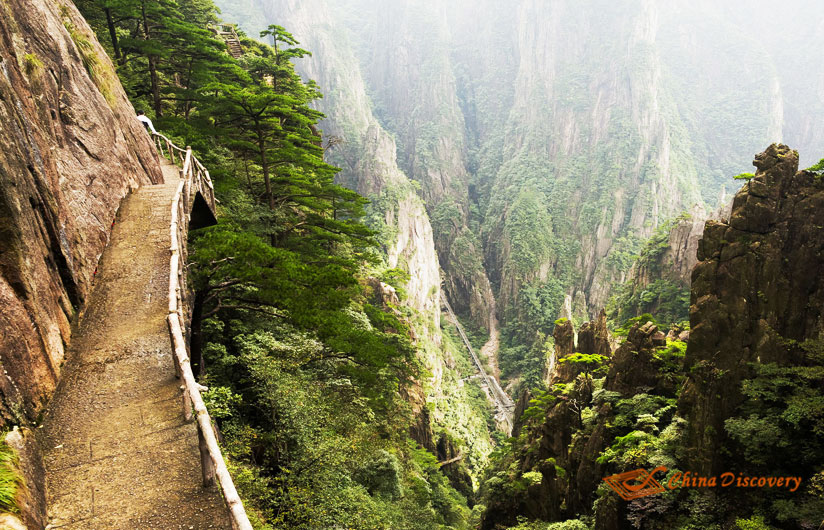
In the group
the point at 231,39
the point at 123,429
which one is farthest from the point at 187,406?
the point at 231,39

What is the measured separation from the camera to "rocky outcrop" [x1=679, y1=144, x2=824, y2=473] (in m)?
9.54

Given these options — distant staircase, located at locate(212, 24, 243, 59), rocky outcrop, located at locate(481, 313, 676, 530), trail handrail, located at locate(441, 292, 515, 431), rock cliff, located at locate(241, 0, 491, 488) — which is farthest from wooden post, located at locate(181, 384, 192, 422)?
trail handrail, located at locate(441, 292, 515, 431)

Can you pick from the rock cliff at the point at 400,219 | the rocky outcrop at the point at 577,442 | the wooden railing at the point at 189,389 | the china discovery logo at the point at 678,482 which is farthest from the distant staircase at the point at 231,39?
the china discovery logo at the point at 678,482

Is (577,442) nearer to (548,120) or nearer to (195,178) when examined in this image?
(195,178)

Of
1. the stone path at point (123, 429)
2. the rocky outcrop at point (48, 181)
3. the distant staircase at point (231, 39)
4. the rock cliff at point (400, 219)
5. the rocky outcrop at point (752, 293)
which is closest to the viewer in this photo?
the stone path at point (123, 429)

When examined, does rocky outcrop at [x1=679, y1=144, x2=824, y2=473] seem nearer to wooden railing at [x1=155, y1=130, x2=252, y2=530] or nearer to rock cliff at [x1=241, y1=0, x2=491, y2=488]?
wooden railing at [x1=155, y1=130, x2=252, y2=530]

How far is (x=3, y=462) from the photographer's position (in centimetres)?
394

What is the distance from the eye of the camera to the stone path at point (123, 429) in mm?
4281

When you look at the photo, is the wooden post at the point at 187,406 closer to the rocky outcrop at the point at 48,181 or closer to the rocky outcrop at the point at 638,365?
the rocky outcrop at the point at 48,181

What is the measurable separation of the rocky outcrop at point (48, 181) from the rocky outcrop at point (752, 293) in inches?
459

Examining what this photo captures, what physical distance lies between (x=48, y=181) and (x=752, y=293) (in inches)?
552

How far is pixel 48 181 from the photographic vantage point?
6551mm

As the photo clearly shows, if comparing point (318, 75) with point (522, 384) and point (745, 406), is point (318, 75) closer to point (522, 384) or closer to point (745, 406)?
point (522, 384)

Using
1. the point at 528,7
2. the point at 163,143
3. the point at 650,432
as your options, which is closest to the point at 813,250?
the point at 650,432
